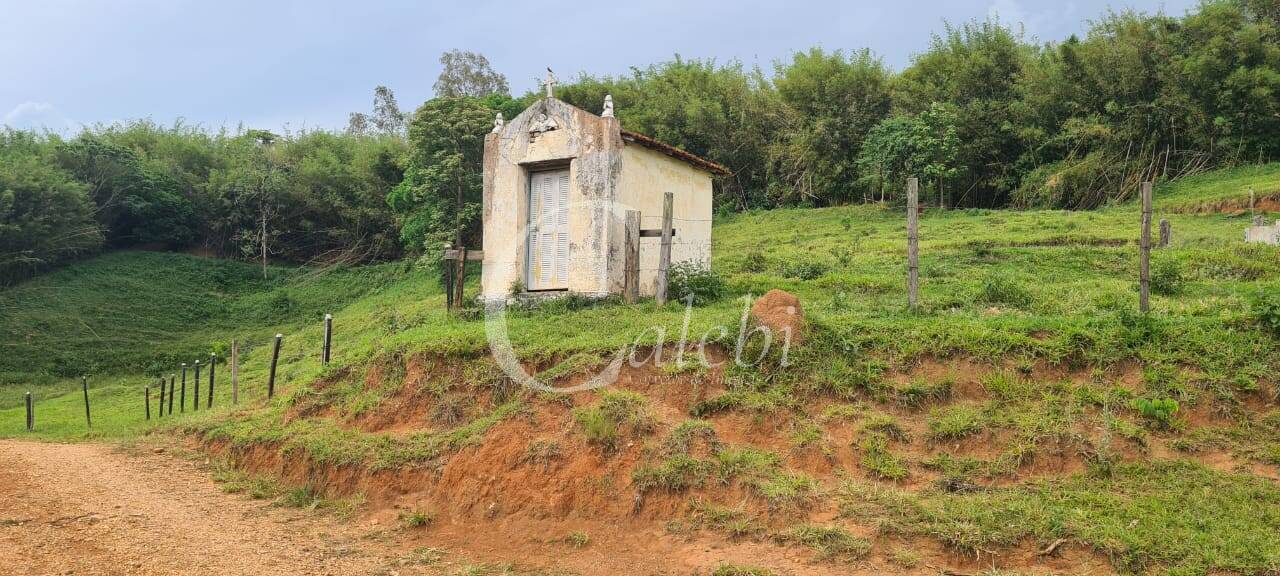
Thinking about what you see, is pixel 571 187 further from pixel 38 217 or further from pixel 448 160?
pixel 38 217

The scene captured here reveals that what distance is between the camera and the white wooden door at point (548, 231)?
1387 centimetres

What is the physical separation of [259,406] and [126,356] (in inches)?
676

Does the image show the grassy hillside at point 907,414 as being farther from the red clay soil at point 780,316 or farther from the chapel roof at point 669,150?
the chapel roof at point 669,150

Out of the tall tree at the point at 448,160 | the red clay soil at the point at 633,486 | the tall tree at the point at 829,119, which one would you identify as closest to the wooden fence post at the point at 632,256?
the red clay soil at the point at 633,486

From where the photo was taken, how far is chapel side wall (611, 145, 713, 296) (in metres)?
13.8

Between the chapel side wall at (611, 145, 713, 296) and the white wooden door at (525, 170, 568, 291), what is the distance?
1.14 m

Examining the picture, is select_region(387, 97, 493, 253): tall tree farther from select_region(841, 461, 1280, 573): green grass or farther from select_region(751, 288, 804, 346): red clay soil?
select_region(841, 461, 1280, 573): green grass

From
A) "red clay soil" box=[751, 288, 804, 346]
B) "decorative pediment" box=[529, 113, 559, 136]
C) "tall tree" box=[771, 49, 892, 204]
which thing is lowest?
"red clay soil" box=[751, 288, 804, 346]

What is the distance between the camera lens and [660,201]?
14.6 meters

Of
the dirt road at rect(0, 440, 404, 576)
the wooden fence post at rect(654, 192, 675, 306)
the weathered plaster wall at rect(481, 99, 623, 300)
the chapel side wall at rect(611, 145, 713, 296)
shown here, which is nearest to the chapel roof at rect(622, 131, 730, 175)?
the chapel side wall at rect(611, 145, 713, 296)

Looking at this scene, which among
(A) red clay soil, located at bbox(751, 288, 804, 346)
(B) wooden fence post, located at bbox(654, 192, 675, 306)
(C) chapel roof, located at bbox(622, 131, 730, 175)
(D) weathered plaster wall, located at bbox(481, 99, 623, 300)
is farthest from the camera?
(C) chapel roof, located at bbox(622, 131, 730, 175)

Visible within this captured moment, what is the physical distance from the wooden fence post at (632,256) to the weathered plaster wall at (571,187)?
2.49ft

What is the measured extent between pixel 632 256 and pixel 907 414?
5225 millimetres

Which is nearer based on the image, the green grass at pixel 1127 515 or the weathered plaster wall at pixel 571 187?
the green grass at pixel 1127 515
